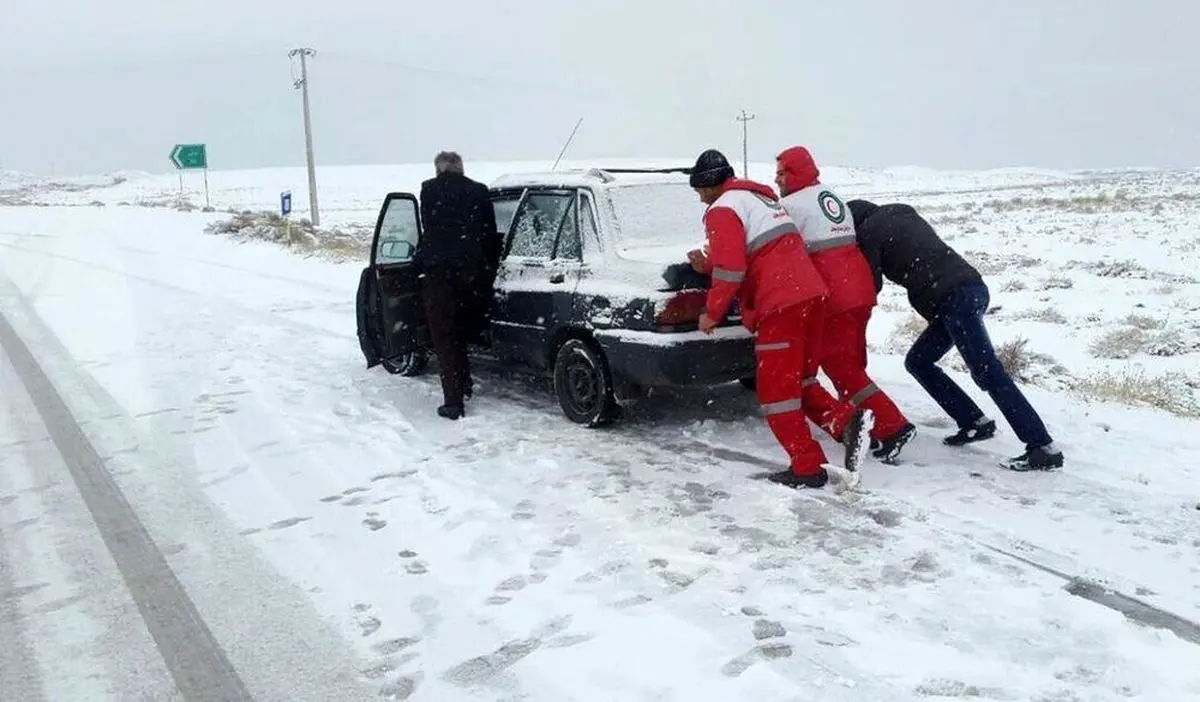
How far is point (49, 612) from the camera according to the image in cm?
396

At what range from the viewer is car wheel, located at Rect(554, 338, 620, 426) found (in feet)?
20.3

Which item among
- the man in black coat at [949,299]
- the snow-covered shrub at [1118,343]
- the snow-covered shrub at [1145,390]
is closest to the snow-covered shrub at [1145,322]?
the snow-covered shrub at [1118,343]

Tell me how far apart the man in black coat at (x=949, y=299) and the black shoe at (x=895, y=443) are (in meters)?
0.47

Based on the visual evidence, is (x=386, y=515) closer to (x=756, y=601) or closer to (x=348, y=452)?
(x=348, y=452)

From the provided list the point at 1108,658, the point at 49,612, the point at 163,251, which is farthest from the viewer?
the point at 163,251

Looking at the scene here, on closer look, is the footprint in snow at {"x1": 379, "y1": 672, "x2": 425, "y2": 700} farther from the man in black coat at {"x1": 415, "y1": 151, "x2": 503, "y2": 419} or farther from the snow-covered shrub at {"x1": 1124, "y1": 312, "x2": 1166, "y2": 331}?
the snow-covered shrub at {"x1": 1124, "y1": 312, "x2": 1166, "y2": 331}

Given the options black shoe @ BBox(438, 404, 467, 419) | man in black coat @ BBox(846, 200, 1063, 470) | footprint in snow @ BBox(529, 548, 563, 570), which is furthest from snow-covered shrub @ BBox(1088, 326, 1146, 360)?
footprint in snow @ BBox(529, 548, 563, 570)

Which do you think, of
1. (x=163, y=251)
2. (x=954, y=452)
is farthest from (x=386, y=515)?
(x=163, y=251)

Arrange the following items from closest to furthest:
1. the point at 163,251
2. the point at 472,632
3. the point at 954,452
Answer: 1. the point at 472,632
2. the point at 954,452
3. the point at 163,251

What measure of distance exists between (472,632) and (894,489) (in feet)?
8.22

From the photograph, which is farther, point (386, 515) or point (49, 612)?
point (386, 515)

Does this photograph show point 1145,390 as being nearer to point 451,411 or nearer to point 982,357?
point 982,357

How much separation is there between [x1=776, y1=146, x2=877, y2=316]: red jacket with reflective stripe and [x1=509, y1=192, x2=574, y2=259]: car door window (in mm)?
1741

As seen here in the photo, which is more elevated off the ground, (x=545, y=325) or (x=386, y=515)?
(x=545, y=325)
